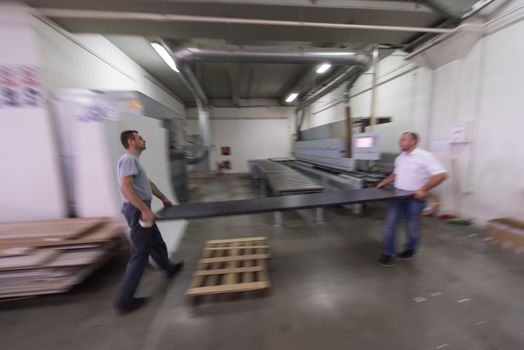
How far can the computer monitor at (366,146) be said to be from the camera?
357 cm

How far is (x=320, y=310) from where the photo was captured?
1.77 meters

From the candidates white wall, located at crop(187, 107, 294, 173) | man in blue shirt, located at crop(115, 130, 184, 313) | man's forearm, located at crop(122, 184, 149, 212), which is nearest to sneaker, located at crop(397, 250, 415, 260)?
man in blue shirt, located at crop(115, 130, 184, 313)

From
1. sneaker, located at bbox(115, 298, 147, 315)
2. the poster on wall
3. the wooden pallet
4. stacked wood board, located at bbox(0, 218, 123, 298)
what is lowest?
sneaker, located at bbox(115, 298, 147, 315)

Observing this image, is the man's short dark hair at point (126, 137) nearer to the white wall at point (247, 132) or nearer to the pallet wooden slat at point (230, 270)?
the pallet wooden slat at point (230, 270)

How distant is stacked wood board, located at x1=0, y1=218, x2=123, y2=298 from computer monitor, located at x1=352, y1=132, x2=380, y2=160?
151 inches

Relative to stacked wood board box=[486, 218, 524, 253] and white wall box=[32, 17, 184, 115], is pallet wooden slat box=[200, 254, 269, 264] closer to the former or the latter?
white wall box=[32, 17, 184, 115]

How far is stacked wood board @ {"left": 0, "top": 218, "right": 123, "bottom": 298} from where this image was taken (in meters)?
1.89

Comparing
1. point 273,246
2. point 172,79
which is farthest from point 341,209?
point 172,79

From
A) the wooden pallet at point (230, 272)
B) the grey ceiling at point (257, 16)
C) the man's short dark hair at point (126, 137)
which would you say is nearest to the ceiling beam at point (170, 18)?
the grey ceiling at point (257, 16)

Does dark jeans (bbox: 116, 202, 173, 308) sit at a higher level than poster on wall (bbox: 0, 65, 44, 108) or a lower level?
lower

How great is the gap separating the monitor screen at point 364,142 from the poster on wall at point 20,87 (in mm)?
4626

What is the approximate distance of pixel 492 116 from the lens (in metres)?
3.08

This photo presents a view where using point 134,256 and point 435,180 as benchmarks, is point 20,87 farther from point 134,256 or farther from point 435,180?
point 435,180

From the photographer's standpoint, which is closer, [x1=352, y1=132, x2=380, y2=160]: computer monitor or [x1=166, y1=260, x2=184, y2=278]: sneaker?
[x1=166, y1=260, x2=184, y2=278]: sneaker
